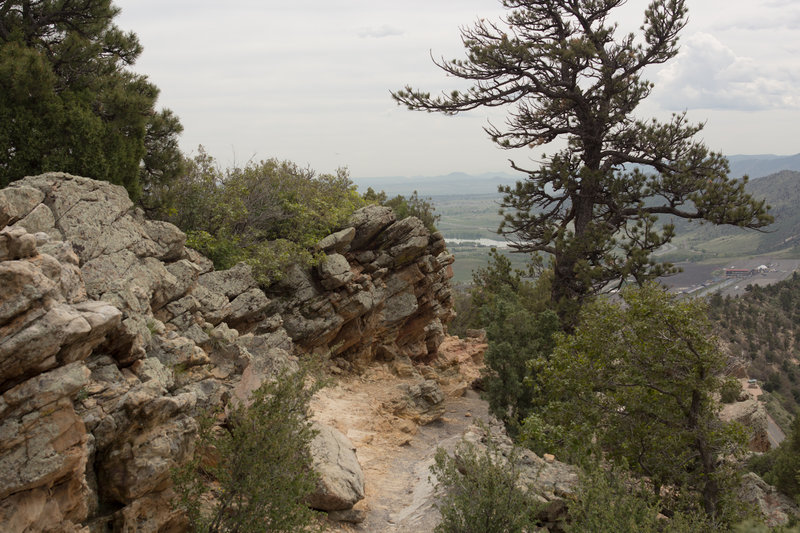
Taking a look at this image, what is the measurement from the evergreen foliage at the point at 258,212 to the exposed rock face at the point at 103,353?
178 cm

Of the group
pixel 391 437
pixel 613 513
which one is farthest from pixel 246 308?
pixel 613 513

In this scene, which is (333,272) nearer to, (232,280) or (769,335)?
(232,280)

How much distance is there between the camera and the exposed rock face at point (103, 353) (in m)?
6.16

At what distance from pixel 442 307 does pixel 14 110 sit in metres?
18.4

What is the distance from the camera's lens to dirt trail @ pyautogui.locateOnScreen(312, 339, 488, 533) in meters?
10.7

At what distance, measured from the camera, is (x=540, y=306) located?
2253 centimetres

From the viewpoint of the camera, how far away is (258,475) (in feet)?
25.8

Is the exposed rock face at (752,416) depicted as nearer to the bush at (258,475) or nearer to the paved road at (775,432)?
the paved road at (775,432)

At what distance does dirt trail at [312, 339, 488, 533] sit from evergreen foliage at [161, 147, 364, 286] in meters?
4.67

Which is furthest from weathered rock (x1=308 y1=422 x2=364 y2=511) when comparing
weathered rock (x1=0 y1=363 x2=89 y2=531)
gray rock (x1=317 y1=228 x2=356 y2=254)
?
gray rock (x1=317 y1=228 x2=356 y2=254)

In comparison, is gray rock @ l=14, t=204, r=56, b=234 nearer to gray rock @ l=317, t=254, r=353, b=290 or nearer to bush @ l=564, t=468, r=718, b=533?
bush @ l=564, t=468, r=718, b=533

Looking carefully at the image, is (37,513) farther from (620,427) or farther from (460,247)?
(460,247)

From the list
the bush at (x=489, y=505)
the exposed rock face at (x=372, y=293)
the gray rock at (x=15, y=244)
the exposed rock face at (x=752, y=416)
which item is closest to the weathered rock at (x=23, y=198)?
the gray rock at (x=15, y=244)

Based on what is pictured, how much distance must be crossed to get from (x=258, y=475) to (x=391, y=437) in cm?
734
